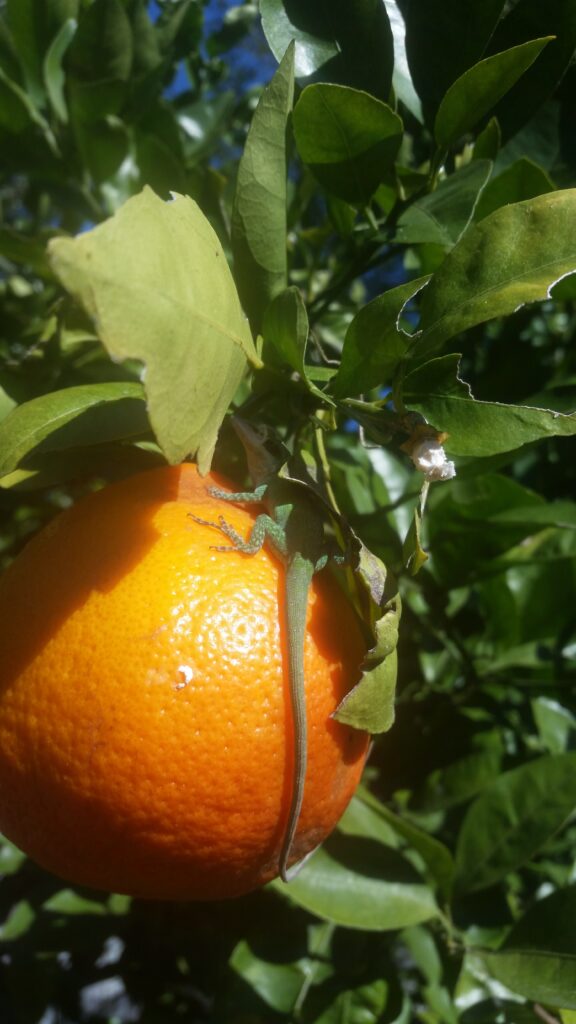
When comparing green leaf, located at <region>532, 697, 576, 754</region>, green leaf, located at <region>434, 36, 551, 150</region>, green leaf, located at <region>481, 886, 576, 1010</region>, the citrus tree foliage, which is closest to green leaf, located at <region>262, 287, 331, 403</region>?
the citrus tree foliage

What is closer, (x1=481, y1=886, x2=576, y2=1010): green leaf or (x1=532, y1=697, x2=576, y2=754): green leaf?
(x1=481, y1=886, x2=576, y2=1010): green leaf

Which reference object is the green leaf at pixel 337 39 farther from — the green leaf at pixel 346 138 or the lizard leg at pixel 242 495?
the lizard leg at pixel 242 495

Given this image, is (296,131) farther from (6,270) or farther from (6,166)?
(6,270)

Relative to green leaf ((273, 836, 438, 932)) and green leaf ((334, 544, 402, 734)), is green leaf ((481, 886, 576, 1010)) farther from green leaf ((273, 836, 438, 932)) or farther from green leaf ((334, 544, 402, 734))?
green leaf ((334, 544, 402, 734))

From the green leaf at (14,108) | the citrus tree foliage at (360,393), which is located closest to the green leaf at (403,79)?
the citrus tree foliage at (360,393)

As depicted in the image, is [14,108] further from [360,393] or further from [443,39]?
[360,393]

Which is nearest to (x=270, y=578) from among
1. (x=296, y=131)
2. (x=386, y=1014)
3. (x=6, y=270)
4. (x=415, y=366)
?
(x=415, y=366)
